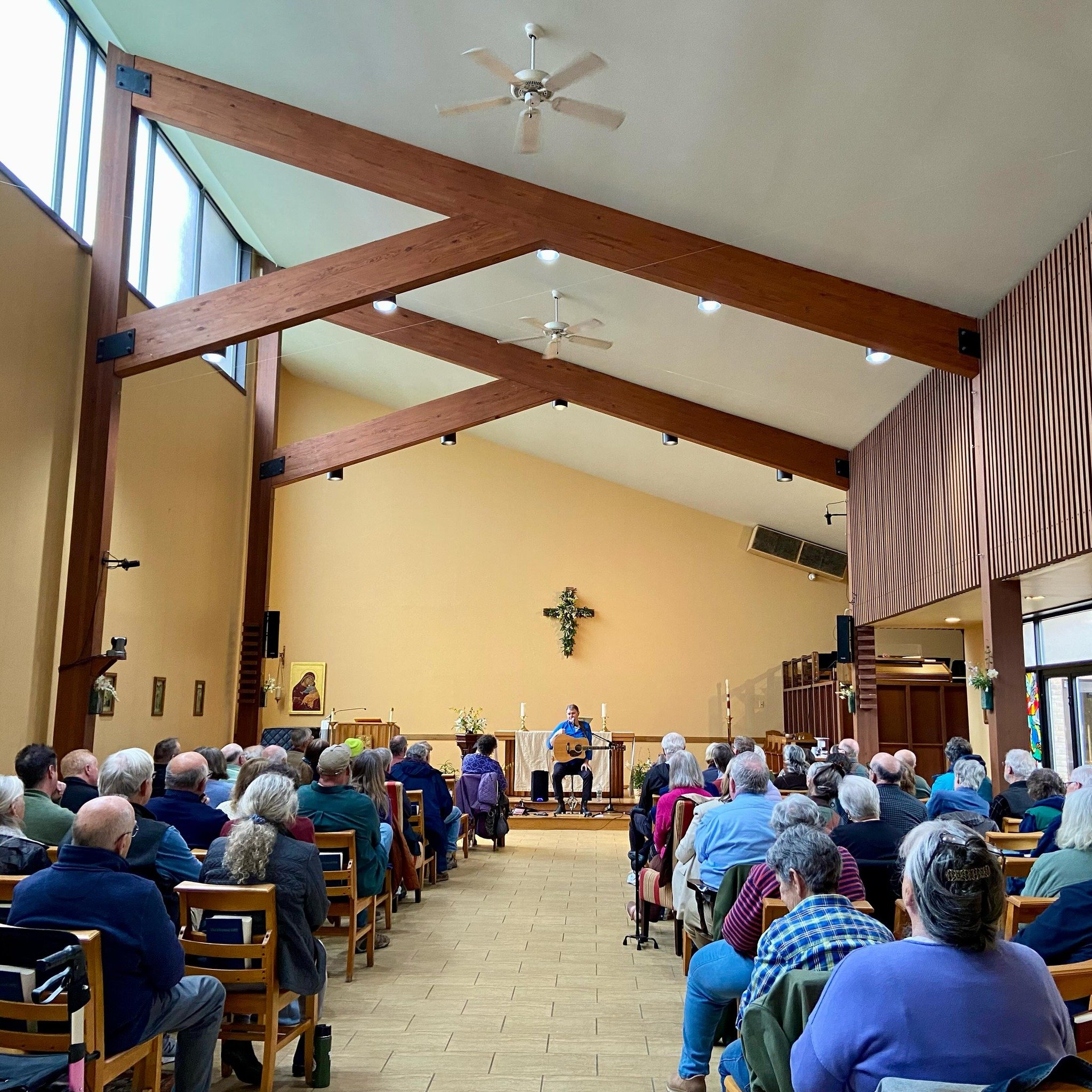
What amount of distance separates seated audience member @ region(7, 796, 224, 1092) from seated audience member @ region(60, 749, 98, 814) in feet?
6.95

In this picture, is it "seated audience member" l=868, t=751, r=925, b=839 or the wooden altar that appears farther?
the wooden altar

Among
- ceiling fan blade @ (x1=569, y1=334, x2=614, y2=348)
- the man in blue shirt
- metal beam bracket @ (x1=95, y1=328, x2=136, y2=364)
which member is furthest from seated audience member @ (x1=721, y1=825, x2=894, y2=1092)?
the man in blue shirt

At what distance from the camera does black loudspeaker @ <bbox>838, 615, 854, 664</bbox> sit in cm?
1148

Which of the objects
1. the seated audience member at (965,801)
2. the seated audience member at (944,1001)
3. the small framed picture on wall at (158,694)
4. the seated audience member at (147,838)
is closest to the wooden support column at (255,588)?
the small framed picture on wall at (158,694)

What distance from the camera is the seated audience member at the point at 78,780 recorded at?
4895mm

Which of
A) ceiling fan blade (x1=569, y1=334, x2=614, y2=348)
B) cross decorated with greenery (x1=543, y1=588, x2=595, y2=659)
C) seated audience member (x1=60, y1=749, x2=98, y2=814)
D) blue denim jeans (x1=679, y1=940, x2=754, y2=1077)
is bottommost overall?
blue denim jeans (x1=679, y1=940, x2=754, y2=1077)

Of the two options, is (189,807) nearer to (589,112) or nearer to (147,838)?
(147,838)

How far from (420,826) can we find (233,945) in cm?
439

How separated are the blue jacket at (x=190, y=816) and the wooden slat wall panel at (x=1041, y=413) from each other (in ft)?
17.3

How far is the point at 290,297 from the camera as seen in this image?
8430 millimetres

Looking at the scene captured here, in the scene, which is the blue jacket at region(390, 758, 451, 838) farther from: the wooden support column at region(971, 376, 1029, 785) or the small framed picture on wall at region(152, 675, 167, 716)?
the wooden support column at region(971, 376, 1029, 785)

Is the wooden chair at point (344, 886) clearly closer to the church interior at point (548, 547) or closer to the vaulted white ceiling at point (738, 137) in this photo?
the church interior at point (548, 547)

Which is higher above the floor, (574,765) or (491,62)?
(491,62)

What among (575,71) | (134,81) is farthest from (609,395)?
(575,71)
